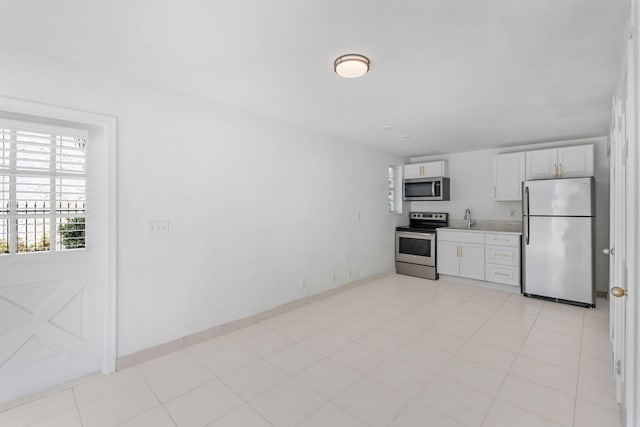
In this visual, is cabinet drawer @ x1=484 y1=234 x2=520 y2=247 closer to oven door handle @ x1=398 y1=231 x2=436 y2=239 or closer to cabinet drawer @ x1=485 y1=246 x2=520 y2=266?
cabinet drawer @ x1=485 y1=246 x2=520 y2=266

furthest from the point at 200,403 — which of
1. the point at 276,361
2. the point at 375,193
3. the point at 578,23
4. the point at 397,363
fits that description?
the point at 375,193

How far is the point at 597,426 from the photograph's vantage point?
178cm

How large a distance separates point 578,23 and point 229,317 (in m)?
3.52

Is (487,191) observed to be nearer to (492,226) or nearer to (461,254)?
(492,226)

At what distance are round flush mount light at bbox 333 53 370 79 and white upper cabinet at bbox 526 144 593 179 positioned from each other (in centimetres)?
367

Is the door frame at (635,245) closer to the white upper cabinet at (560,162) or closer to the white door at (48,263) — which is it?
the white door at (48,263)

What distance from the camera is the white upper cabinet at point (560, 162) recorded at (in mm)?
4055

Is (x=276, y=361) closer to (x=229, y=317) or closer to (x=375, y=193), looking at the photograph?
(x=229, y=317)

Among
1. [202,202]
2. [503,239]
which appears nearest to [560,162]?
[503,239]

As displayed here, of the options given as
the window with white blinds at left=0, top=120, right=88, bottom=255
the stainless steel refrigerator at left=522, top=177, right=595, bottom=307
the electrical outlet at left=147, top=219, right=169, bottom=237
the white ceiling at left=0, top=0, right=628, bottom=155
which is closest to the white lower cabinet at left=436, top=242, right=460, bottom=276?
the stainless steel refrigerator at left=522, top=177, right=595, bottom=307

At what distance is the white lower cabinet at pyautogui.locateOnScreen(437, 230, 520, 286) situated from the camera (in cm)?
443

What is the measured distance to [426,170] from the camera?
18.4 feet

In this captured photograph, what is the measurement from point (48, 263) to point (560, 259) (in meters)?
5.45

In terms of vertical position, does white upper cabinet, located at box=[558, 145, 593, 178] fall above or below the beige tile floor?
above
